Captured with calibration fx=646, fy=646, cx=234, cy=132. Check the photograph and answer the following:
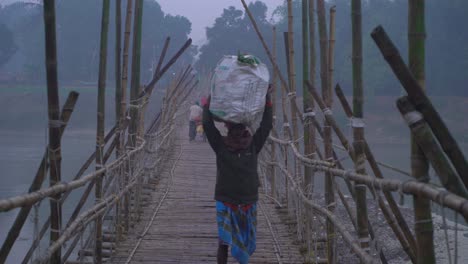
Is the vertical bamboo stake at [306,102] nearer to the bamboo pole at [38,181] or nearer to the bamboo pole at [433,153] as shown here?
the bamboo pole at [38,181]

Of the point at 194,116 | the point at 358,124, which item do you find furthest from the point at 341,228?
the point at 194,116

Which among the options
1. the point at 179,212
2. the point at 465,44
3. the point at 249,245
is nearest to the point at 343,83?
the point at 465,44

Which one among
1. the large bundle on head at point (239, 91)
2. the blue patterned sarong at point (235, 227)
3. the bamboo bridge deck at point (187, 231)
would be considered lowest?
the bamboo bridge deck at point (187, 231)

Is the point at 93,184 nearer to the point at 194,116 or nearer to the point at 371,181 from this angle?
the point at 371,181

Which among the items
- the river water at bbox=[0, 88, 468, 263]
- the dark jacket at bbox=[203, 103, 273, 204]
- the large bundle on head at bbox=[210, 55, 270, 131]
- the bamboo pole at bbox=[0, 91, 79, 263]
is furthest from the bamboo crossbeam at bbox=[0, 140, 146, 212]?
the river water at bbox=[0, 88, 468, 263]

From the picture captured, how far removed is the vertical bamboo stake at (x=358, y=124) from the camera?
9.05ft

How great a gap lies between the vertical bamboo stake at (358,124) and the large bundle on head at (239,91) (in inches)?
26.8

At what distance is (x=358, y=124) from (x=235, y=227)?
3.60 ft

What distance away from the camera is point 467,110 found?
93.1ft

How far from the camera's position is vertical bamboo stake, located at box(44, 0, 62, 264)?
265cm

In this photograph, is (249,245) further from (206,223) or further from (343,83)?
(343,83)

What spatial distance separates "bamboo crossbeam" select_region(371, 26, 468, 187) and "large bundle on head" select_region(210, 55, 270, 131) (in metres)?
1.37

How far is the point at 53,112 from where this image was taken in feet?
8.95

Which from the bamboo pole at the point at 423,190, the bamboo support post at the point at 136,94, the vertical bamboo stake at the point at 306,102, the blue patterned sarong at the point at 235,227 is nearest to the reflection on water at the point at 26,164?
the bamboo support post at the point at 136,94
